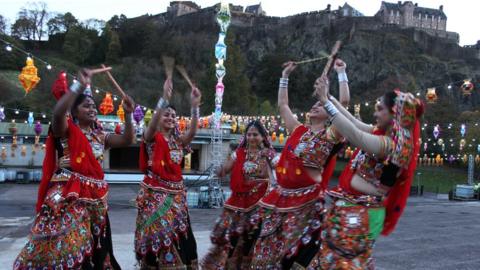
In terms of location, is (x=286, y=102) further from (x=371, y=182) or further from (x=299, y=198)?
(x=371, y=182)

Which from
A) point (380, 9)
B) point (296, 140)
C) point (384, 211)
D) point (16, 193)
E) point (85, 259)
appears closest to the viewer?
point (384, 211)

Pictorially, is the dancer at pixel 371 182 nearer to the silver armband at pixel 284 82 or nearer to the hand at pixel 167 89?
the silver armband at pixel 284 82

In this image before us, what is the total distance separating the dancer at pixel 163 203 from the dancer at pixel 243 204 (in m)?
0.30

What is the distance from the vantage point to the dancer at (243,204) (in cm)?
527

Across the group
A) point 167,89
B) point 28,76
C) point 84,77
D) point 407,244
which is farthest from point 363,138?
point 28,76

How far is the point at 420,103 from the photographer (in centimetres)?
340

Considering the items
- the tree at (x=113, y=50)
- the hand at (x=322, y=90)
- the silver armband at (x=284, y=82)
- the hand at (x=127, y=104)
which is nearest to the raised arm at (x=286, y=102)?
the silver armband at (x=284, y=82)

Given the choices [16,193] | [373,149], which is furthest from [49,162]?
[16,193]

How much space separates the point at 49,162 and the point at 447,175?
44270 mm

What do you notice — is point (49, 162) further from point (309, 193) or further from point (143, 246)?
point (309, 193)

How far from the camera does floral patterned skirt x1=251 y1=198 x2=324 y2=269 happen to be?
4.23 m

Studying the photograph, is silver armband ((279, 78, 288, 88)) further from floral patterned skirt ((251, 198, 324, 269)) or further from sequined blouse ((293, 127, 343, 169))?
floral patterned skirt ((251, 198, 324, 269))

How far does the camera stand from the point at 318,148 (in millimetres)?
4434

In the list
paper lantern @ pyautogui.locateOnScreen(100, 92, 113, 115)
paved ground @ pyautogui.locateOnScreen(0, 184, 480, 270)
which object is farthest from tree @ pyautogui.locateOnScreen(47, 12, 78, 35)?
paved ground @ pyautogui.locateOnScreen(0, 184, 480, 270)
